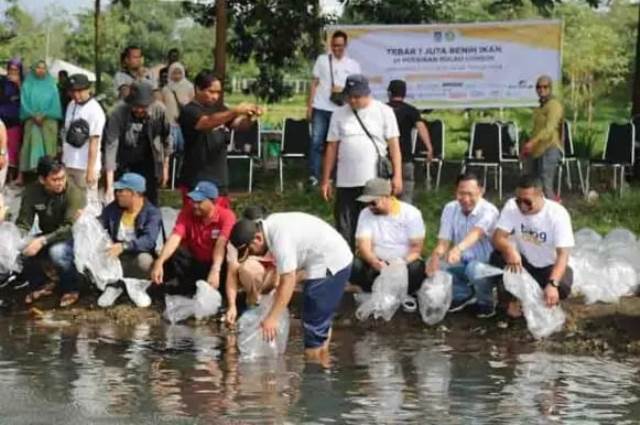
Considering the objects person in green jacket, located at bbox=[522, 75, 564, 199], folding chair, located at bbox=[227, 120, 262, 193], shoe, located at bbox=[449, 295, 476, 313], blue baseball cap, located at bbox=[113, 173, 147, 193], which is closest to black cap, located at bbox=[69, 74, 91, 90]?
blue baseball cap, located at bbox=[113, 173, 147, 193]

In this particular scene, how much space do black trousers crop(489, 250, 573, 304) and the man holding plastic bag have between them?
0.09 metres

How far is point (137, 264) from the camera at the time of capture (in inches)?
491

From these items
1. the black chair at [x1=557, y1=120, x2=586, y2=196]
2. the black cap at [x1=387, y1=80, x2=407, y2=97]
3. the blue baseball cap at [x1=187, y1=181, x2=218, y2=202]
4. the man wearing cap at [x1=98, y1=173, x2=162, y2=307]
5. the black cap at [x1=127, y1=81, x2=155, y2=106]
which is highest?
the black cap at [x1=387, y1=80, x2=407, y2=97]

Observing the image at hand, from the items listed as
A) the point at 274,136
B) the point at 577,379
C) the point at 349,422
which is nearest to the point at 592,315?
the point at 577,379

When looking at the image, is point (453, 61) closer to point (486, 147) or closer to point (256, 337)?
point (486, 147)

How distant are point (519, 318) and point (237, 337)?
7.24ft

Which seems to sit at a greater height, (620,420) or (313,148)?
(313,148)

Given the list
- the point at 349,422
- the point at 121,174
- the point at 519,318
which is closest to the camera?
the point at 349,422

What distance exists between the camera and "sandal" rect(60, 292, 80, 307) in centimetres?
1255

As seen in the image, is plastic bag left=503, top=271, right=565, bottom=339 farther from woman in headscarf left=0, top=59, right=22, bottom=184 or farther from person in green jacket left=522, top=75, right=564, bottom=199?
woman in headscarf left=0, top=59, right=22, bottom=184

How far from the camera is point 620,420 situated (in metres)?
8.41

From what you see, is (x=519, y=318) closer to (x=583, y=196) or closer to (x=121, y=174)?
(x=121, y=174)

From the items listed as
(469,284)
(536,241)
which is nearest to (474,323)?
(469,284)

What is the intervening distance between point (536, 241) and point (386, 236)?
1.25 metres
